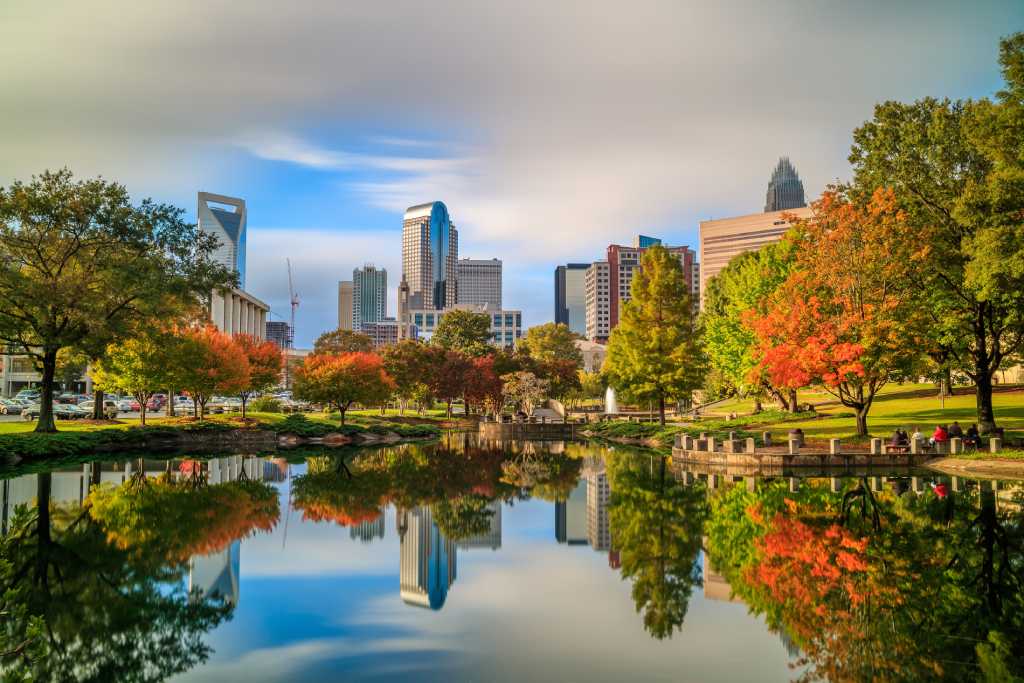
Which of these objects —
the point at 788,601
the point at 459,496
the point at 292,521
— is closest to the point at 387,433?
the point at 459,496

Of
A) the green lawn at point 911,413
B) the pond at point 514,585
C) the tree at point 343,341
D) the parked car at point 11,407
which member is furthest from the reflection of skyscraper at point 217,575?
the tree at point 343,341

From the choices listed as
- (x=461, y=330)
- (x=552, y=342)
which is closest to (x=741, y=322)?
(x=461, y=330)

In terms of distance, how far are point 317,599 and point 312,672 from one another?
3.80 meters

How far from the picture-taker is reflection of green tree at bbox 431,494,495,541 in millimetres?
19609

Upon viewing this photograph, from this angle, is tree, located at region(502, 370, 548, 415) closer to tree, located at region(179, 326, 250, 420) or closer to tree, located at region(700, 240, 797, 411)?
tree, located at region(700, 240, 797, 411)

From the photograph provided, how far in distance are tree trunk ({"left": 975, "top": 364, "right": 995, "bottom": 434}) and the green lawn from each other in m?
4.16

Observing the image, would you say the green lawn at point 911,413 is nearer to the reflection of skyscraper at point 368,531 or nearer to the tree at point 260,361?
the reflection of skyscraper at point 368,531

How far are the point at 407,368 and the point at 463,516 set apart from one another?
194ft

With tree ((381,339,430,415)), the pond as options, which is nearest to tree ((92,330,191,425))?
the pond

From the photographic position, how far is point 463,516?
22.0 metres

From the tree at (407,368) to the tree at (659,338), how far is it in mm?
28531

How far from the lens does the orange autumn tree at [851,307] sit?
36750 mm

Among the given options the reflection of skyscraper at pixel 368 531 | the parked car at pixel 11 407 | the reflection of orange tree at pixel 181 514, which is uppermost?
the parked car at pixel 11 407

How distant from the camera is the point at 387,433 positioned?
61.2 m
